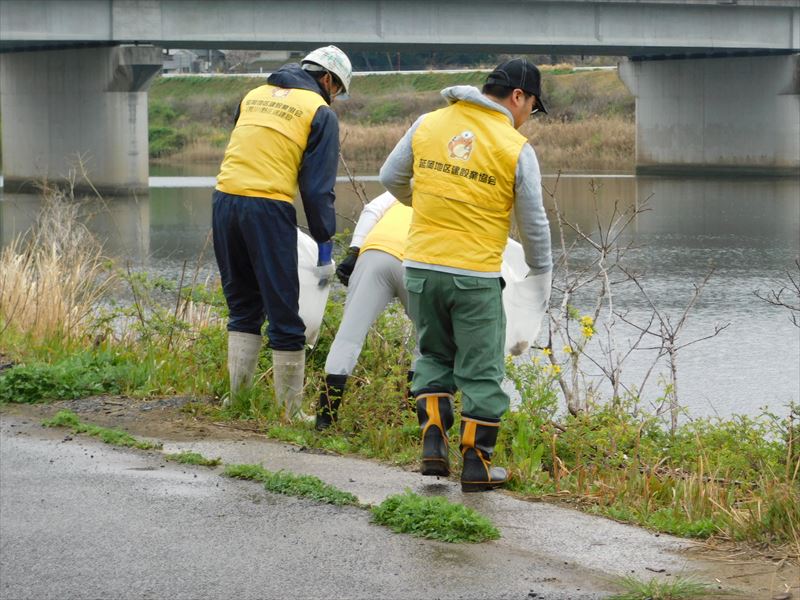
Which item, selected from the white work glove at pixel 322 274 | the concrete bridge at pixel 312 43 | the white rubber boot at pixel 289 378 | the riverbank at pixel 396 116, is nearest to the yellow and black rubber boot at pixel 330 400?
the white rubber boot at pixel 289 378

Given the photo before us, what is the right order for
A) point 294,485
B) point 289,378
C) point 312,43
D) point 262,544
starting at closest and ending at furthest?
point 262,544 → point 294,485 → point 289,378 → point 312,43

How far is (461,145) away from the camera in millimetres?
5652

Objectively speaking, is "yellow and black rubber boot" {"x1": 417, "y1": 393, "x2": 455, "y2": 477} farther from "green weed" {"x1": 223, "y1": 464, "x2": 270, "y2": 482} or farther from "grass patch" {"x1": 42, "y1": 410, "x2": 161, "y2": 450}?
"grass patch" {"x1": 42, "y1": 410, "x2": 161, "y2": 450}

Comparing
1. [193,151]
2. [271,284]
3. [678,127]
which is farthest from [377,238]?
[193,151]

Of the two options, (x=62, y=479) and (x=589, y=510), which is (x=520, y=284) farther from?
(x=62, y=479)

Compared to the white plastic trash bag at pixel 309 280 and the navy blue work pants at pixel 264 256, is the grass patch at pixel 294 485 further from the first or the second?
the white plastic trash bag at pixel 309 280

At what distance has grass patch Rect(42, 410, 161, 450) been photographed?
626 centimetres

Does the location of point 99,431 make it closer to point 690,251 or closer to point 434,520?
point 434,520

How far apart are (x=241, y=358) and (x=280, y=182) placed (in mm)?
1034

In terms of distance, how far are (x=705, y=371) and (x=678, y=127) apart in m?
39.8

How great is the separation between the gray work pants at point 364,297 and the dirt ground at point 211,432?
1.86 feet

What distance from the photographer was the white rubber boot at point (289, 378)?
6.92 meters

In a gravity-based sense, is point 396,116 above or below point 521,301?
above

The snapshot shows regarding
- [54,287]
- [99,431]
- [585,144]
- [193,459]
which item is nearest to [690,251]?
[54,287]
